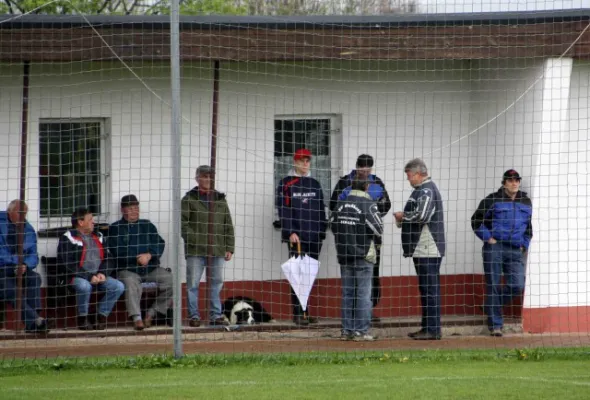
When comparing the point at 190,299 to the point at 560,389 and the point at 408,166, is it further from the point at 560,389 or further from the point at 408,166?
the point at 560,389

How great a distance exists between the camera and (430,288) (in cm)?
1309

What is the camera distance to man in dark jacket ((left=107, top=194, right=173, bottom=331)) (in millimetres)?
13391

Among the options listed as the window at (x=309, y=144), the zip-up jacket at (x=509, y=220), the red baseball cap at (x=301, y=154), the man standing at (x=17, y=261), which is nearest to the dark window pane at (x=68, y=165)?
the man standing at (x=17, y=261)

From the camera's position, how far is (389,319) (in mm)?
13914

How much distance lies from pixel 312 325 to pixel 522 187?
2.79 meters

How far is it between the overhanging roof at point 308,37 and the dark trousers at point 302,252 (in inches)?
82.5

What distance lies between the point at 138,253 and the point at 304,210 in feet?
6.20

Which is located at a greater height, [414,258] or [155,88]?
[155,88]

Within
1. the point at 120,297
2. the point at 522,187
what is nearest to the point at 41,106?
the point at 120,297

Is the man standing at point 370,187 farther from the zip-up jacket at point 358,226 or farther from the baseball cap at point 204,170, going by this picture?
the baseball cap at point 204,170

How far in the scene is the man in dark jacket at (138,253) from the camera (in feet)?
43.9

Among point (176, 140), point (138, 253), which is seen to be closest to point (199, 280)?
point (138, 253)

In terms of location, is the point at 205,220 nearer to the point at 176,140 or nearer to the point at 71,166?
the point at 71,166

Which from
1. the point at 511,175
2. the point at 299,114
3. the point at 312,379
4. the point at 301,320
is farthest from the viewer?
the point at 299,114
